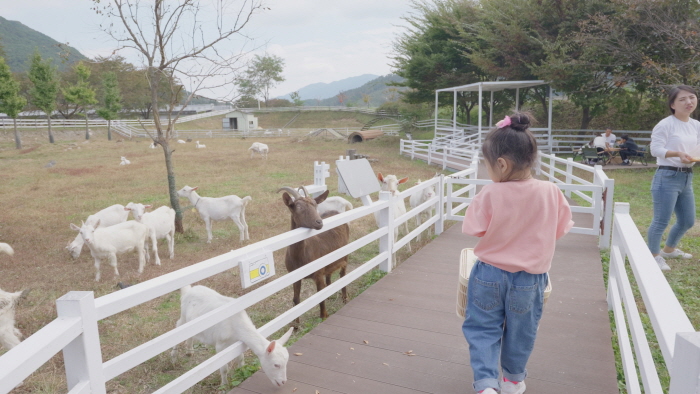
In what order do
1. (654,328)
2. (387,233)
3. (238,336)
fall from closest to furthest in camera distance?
(654,328)
(238,336)
(387,233)

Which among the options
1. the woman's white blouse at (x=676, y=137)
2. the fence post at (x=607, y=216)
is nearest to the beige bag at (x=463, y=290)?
the woman's white blouse at (x=676, y=137)

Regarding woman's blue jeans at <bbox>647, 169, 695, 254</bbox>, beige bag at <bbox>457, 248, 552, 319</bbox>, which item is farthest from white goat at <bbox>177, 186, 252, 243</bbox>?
beige bag at <bbox>457, 248, 552, 319</bbox>

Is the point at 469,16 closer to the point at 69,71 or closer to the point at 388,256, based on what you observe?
the point at 388,256

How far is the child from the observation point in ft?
8.61

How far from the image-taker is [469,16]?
91.2 feet

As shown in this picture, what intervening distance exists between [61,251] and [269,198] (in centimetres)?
530

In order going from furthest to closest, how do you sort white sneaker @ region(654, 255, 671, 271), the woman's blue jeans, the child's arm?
1. white sneaker @ region(654, 255, 671, 271)
2. the woman's blue jeans
3. the child's arm

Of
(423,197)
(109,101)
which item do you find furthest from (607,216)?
(109,101)

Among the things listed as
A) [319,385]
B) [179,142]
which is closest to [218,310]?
[319,385]

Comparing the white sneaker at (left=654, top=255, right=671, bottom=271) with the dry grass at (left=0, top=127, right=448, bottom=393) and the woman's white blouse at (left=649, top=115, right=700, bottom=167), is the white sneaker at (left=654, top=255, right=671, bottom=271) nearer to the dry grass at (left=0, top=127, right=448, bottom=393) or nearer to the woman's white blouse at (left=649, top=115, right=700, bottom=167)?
the woman's white blouse at (left=649, top=115, right=700, bottom=167)

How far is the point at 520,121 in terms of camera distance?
2.59 meters

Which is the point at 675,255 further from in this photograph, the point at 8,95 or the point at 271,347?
the point at 8,95

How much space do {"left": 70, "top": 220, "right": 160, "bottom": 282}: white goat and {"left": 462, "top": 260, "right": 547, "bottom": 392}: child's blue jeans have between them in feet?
19.5

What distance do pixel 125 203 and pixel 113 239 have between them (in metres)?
5.96
